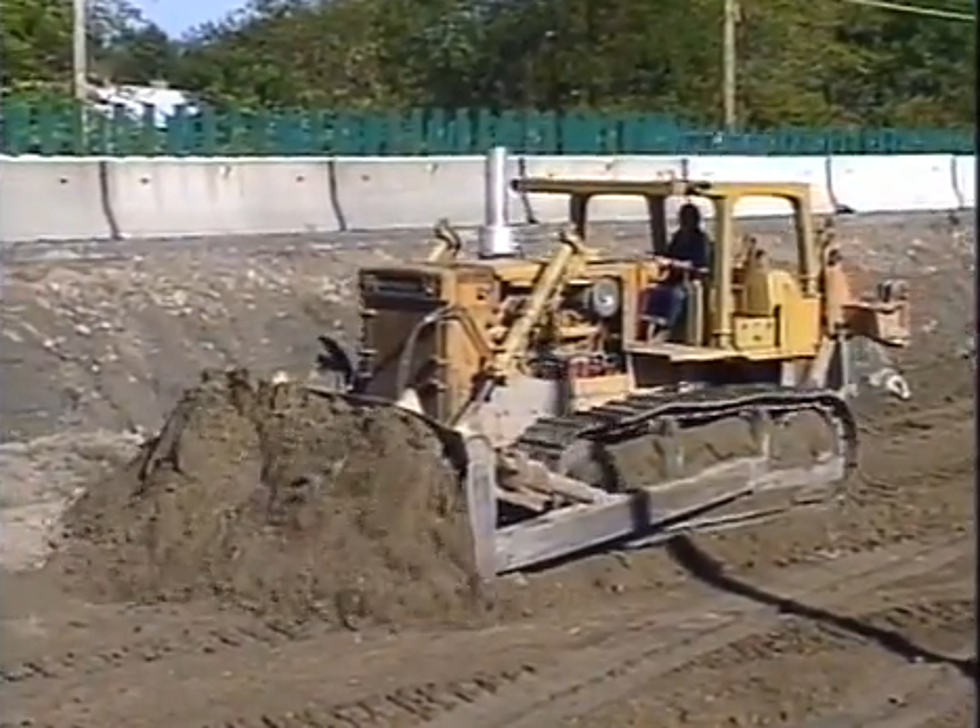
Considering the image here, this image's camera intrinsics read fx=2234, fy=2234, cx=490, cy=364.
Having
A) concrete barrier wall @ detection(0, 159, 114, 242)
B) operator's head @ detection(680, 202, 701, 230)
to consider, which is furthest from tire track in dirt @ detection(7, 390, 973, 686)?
concrete barrier wall @ detection(0, 159, 114, 242)

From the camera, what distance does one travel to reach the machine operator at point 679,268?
1336cm

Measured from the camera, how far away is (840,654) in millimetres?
10258

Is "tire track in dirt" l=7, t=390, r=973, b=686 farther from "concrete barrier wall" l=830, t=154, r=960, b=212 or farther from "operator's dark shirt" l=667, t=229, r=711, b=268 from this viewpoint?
"concrete barrier wall" l=830, t=154, r=960, b=212

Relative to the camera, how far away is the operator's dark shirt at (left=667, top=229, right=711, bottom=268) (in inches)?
534

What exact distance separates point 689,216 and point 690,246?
18cm

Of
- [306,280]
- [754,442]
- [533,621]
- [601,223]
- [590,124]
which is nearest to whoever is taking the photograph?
[533,621]

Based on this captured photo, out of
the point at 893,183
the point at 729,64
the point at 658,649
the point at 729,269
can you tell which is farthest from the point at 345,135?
the point at 658,649

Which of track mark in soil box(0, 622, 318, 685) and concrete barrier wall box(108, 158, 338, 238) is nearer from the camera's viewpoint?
track mark in soil box(0, 622, 318, 685)

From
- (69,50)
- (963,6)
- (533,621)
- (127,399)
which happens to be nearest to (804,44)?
(963,6)

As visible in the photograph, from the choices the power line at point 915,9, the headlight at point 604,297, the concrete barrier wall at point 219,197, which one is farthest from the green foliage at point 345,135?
the power line at point 915,9

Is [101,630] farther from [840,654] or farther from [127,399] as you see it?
[127,399]

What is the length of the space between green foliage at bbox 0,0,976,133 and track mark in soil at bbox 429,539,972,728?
131ft

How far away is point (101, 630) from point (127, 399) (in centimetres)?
681

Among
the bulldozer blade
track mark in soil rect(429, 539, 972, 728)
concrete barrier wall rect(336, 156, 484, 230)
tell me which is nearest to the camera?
track mark in soil rect(429, 539, 972, 728)
